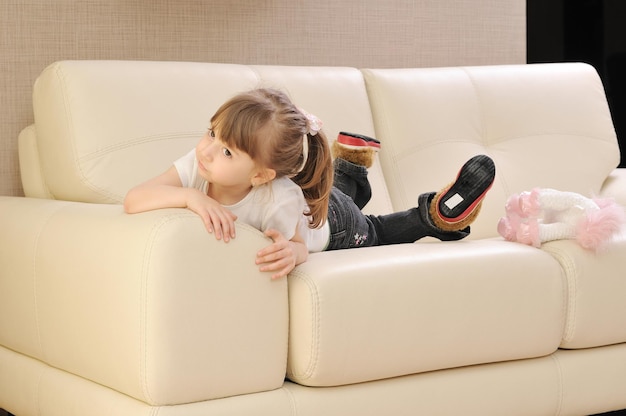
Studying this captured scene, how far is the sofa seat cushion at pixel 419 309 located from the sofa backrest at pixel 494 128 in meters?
0.63

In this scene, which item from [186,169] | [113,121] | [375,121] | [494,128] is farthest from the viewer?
[494,128]

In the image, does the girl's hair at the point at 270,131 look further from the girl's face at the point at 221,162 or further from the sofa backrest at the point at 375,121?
the sofa backrest at the point at 375,121

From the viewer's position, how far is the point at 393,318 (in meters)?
1.80

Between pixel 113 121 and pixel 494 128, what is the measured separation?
114cm

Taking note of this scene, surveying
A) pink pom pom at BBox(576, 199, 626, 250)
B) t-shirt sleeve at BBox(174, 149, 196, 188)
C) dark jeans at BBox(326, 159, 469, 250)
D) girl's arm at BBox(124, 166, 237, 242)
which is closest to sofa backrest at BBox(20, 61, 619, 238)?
dark jeans at BBox(326, 159, 469, 250)

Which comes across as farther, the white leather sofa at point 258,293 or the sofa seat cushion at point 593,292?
the sofa seat cushion at point 593,292

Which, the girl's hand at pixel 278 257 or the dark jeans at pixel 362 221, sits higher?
the girl's hand at pixel 278 257

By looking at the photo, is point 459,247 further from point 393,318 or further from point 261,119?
point 261,119

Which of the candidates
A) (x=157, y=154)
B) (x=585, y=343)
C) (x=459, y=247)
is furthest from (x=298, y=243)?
(x=585, y=343)

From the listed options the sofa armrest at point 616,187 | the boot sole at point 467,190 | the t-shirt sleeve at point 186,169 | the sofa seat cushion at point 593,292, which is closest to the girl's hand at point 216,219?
the t-shirt sleeve at point 186,169

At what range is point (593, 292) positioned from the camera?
81.4 inches

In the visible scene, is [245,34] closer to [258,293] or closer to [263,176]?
[263,176]

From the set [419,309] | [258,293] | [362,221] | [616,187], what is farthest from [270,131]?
[616,187]

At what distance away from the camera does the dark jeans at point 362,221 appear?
7.32 feet
